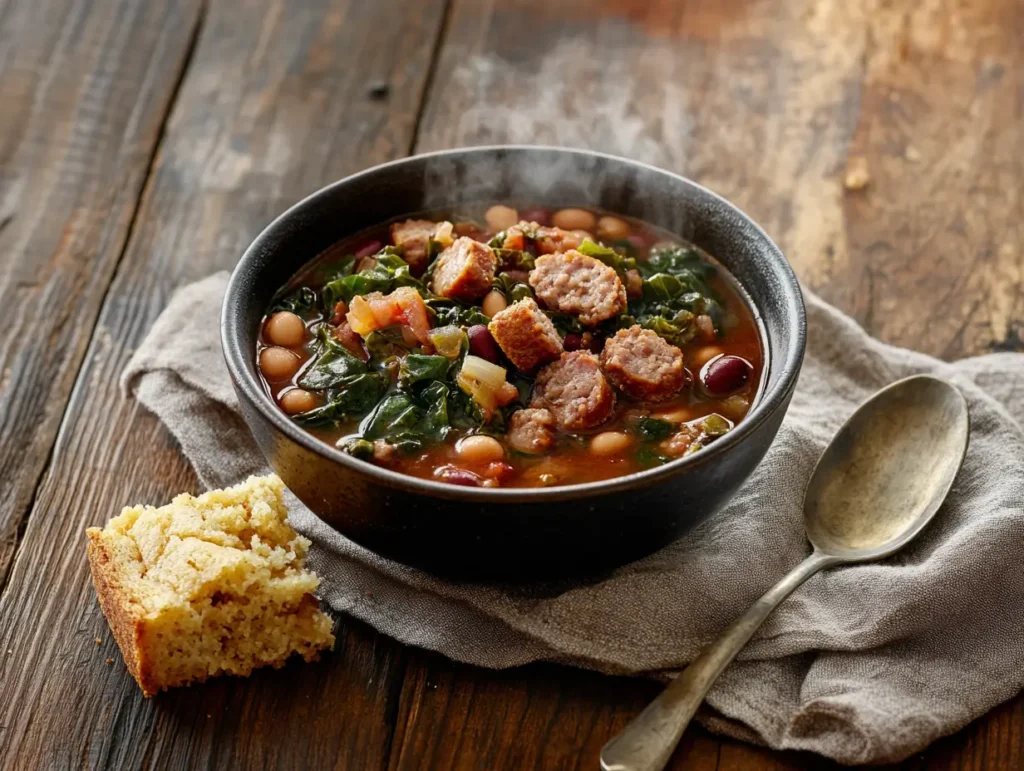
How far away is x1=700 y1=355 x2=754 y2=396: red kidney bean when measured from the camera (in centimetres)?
369

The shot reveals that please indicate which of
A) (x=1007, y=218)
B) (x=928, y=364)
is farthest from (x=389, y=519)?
(x=1007, y=218)

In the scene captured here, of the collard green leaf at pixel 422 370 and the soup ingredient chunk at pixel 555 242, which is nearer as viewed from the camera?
the collard green leaf at pixel 422 370

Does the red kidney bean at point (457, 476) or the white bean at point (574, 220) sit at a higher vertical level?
the white bean at point (574, 220)

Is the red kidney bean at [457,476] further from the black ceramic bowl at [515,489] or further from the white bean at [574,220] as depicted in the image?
the white bean at [574,220]

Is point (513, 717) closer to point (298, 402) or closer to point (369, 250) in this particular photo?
point (298, 402)

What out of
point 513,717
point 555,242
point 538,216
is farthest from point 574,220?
point 513,717

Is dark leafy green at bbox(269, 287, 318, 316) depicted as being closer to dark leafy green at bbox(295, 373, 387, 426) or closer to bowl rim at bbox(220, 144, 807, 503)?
bowl rim at bbox(220, 144, 807, 503)

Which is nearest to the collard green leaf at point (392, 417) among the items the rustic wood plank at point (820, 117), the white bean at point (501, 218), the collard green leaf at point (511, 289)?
the collard green leaf at point (511, 289)

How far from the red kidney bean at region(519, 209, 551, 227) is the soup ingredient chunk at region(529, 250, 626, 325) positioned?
40cm

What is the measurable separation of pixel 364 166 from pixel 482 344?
6.74 ft

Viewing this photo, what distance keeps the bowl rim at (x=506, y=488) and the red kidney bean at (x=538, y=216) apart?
0.39 metres

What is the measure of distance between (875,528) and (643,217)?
132 centimetres

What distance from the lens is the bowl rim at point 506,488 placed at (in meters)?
3.04

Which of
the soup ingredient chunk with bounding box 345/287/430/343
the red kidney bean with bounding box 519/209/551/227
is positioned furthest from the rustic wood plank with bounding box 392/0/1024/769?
the soup ingredient chunk with bounding box 345/287/430/343
